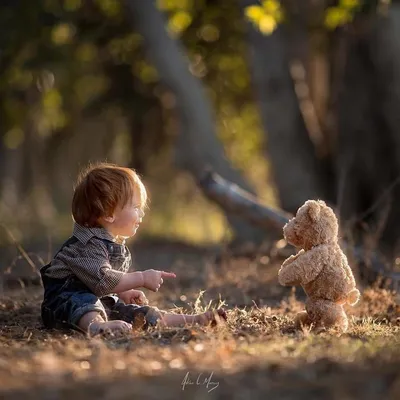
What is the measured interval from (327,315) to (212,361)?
1467 millimetres

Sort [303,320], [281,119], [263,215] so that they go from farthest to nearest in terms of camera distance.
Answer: [281,119]
[263,215]
[303,320]

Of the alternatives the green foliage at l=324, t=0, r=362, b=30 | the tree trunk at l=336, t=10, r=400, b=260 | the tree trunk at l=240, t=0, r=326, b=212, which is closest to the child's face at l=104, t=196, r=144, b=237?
the green foliage at l=324, t=0, r=362, b=30

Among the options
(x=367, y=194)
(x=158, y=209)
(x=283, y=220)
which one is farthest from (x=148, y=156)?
(x=283, y=220)

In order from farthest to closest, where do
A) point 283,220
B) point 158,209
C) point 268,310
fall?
point 158,209 < point 283,220 < point 268,310

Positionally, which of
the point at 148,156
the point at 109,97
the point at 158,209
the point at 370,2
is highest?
the point at 370,2

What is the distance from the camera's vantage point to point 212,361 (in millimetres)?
3701

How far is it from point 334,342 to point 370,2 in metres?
4.56

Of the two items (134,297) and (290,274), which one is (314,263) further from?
(134,297)

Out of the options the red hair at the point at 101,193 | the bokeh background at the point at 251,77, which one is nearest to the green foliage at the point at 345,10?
the bokeh background at the point at 251,77

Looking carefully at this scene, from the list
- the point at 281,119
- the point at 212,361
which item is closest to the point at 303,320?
the point at 212,361

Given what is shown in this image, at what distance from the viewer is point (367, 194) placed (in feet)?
37.1

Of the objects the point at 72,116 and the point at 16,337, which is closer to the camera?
the point at 16,337

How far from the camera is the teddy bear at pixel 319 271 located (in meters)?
4.99

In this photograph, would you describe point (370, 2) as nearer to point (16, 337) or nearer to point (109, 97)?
point (16, 337)
